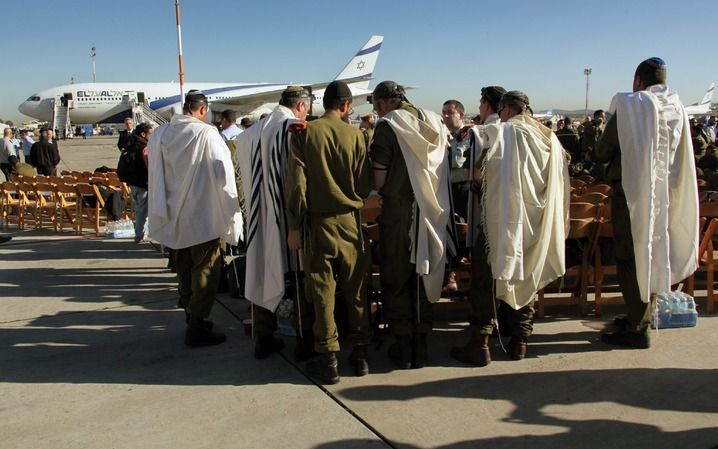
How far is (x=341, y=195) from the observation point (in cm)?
354

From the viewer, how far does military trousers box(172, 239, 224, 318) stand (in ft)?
14.1

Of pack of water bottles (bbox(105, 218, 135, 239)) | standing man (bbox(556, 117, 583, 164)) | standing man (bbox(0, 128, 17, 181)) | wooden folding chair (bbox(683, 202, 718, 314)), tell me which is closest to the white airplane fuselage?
standing man (bbox(0, 128, 17, 181))

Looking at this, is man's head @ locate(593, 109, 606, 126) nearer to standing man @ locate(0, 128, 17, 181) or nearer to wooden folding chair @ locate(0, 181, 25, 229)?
wooden folding chair @ locate(0, 181, 25, 229)

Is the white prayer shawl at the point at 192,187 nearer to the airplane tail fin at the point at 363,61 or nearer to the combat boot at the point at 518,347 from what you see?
the combat boot at the point at 518,347

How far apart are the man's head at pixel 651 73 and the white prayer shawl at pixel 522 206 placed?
81cm

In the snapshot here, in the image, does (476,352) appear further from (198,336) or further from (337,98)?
(198,336)

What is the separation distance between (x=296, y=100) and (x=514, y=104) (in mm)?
1453

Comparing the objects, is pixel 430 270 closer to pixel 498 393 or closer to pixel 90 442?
pixel 498 393

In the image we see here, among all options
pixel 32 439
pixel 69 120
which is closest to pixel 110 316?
pixel 32 439

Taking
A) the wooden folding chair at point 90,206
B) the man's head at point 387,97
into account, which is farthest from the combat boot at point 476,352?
the wooden folding chair at point 90,206

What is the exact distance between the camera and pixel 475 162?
12.6 ft

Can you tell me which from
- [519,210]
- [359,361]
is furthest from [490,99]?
[359,361]

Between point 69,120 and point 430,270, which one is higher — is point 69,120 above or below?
above

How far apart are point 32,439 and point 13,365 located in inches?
50.2
